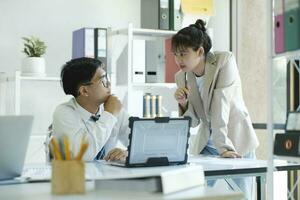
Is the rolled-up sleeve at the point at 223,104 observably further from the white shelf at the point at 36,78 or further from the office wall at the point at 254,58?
the office wall at the point at 254,58

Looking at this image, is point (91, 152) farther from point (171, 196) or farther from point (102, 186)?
point (171, 196)

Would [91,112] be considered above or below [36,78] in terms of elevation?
below

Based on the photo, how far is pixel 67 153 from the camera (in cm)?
148

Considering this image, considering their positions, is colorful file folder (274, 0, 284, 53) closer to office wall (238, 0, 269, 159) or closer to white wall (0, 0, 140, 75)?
white wall (0, 0, 140, 75)

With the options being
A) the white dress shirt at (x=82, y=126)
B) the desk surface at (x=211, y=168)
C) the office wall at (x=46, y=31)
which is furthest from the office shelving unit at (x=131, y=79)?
the desk surface at (x=211, y=168)

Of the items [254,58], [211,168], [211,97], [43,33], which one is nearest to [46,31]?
[43,33]

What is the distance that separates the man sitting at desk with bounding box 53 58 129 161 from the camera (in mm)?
2475

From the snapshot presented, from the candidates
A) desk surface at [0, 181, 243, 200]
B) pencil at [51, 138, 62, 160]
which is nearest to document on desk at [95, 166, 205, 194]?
desk surface at [0, 181, 243, 200]

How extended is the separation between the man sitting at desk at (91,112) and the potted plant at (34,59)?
1036mm

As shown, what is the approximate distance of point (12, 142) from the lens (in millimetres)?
1691

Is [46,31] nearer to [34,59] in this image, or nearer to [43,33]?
[43,33]

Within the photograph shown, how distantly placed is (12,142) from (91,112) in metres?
0.96

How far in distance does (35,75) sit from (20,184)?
2.04 metres

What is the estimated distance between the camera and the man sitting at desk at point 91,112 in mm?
2475
